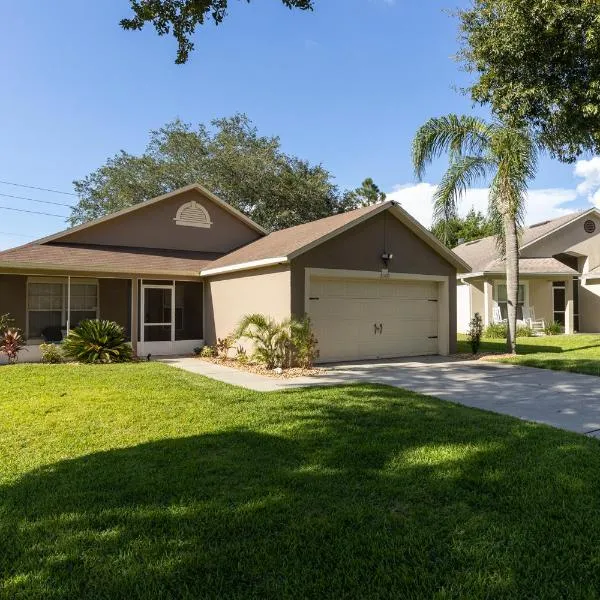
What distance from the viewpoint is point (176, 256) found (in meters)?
16.4

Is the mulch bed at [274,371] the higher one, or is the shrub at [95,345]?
the shrub at [95,345]

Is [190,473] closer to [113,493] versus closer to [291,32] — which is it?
[113,493]

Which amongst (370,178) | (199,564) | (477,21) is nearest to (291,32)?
(477,21)

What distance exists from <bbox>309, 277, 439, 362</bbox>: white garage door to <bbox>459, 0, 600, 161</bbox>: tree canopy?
5439 mm

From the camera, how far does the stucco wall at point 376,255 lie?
462 inches

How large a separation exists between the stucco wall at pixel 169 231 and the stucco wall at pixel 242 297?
268cm

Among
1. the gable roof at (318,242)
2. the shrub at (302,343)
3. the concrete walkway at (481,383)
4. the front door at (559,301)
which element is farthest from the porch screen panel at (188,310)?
the front door at (559,301)

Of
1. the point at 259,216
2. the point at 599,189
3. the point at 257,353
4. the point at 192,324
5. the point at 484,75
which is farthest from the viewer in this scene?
the point at 259,216

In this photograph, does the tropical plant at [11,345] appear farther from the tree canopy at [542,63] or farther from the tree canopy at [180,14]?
the tree canopy at [542,63]

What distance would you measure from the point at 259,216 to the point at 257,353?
824 inches

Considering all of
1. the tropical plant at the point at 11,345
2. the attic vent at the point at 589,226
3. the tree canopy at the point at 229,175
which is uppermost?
the tree canopy at the point at 229,175

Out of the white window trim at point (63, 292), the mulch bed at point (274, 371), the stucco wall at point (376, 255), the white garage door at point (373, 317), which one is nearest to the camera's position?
the mulch bed at point (274, 371)

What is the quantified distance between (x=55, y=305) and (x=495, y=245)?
19.1 metres

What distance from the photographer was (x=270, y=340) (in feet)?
37.4
